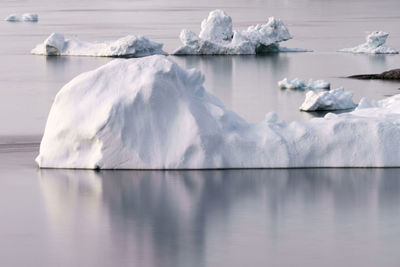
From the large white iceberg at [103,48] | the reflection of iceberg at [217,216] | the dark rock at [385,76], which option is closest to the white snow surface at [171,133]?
the reflection of iceberg at [217,216]

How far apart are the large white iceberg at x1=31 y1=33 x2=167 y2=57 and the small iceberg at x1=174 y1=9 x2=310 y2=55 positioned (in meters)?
1.19

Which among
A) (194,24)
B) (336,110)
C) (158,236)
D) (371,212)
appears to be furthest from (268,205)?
(194,24)

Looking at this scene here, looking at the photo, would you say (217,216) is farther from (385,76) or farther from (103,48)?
(103,48)

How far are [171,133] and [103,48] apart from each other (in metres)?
26.4

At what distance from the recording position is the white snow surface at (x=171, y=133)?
16547 mm

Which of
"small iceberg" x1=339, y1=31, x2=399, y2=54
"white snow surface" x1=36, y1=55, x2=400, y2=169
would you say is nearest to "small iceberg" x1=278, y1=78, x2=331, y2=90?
"small iceberg" x1=339, y1=31, x2=399, y2=54

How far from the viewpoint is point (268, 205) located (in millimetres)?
14922

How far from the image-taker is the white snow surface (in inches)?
651

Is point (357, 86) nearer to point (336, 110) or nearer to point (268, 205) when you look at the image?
point (336, 110)

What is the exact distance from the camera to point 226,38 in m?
43.6

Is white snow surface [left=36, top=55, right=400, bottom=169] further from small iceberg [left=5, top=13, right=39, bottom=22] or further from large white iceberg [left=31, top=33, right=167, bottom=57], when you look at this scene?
small iceberg [left=5, top=13, right=39, bottom=22]

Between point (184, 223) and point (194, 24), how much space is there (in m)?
56.3

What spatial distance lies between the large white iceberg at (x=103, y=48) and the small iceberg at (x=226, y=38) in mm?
1191

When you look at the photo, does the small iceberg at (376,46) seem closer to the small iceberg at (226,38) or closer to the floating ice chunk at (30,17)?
the small iceberg at (226,38)
